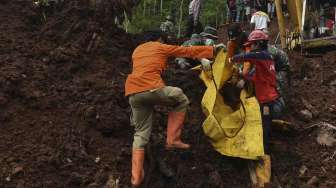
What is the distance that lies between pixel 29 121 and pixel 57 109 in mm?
469

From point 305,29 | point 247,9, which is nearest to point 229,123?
point 305,29

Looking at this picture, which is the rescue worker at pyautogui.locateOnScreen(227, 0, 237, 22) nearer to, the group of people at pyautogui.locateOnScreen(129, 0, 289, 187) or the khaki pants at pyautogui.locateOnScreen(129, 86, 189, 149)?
the group of people at pyautogui.locateOnScreen(129, 0, 289, 187)

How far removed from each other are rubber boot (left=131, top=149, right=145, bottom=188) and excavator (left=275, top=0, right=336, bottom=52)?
6.09 meters

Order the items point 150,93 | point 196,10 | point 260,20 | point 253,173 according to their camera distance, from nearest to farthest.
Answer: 1. point 150,93
2. point 253,173
3. point 260,20
4. point 196,10

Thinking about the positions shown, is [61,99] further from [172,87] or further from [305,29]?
[305,29]

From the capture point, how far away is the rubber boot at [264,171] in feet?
21.8

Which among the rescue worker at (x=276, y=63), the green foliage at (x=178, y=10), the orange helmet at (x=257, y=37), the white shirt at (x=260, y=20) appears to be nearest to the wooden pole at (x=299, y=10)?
the white shirt at (x=260, y=20)

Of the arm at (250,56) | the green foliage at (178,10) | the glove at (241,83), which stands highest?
the green foliage at (178,10)

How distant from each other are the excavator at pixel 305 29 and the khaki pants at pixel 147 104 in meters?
5.55

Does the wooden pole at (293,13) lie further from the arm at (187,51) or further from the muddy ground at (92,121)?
the arm at (187,51)

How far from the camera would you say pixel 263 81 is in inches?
274

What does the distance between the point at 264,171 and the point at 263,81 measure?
3.80 feet

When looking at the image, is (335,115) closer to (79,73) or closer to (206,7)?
(79,73)

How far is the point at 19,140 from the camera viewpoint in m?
6.93
